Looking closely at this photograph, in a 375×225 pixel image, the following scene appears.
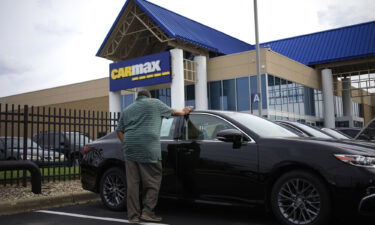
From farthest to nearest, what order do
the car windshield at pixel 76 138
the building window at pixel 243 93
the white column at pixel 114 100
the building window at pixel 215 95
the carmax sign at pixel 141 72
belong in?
the white column at pixel 114 100 → the building window at pixel 215 95 → the building window at pixel 243 93 → the carmax sign at pixel 141 72 → the car windshield at pixel 76 138

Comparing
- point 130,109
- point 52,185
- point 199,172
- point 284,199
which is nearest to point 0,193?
point 52,185

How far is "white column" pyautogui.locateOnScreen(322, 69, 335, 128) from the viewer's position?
34.2m

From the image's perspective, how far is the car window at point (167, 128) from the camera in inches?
235

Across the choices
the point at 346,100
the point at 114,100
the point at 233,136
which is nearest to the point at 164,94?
the point at 114,100

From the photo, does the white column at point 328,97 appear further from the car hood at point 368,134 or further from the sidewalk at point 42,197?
the sidewalk at point 42,197

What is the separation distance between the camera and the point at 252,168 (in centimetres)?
506

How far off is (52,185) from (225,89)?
21585 mm

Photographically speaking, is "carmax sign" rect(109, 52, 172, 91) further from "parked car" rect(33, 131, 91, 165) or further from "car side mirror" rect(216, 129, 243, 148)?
"car side mirror" rect(216, 129, 243, 148)

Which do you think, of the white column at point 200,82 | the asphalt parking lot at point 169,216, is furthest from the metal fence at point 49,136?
the white column at point 200,82

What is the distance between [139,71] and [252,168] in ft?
80.5

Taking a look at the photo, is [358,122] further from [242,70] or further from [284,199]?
[284,199]

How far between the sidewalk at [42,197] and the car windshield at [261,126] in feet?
11.3

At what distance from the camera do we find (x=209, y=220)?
5.45 meters

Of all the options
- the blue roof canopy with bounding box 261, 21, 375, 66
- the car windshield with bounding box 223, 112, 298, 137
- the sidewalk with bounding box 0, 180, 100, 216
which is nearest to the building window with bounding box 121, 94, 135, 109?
the blue roof canopy with bounding box 261, 21, 375, 66
